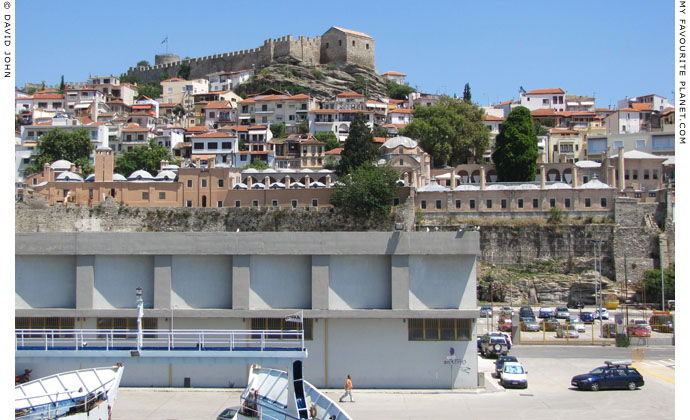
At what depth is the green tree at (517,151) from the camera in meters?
67.3

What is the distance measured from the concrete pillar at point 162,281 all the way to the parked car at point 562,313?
96.4 ft

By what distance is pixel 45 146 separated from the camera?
258 ft

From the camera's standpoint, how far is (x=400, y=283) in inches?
1053

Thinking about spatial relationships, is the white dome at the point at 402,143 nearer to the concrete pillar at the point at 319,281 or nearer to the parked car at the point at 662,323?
the parked car at the point at 662,323

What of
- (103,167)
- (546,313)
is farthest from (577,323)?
(103,167)

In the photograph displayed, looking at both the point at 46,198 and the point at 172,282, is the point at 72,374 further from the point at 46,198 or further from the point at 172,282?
the point at 46,198

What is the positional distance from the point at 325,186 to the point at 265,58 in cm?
5668

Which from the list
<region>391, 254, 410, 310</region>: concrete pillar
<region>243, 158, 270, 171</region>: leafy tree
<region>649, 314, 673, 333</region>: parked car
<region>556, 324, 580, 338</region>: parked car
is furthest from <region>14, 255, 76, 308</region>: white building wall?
<region>243, 158, 270, 171</region>: leafy tree

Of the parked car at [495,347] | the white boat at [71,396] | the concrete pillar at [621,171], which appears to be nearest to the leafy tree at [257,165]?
the concrete pillar at [621,171]

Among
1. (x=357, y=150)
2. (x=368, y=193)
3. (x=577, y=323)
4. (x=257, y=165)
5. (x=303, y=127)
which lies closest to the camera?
(x=577, y=323)

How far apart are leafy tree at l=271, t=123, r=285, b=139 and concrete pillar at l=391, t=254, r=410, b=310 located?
63090 mm

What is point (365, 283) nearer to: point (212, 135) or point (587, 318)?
point (587, 318)

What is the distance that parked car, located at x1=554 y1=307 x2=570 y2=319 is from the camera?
49.3 metres

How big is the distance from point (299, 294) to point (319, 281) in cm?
84
